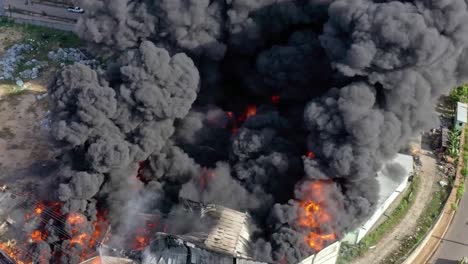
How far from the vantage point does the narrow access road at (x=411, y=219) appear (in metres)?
33.5

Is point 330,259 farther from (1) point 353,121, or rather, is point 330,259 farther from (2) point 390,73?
(2) point 390,73

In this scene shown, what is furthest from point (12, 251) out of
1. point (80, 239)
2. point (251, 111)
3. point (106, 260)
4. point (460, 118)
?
point (460, 118)

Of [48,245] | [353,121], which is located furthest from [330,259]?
[48,245]

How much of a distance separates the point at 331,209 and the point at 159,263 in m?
8.92

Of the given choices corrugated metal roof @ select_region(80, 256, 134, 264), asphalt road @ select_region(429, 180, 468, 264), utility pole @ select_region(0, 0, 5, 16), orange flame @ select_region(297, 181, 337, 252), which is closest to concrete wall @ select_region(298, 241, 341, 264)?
orange flame @ select_region(297, 181, 337, 252)

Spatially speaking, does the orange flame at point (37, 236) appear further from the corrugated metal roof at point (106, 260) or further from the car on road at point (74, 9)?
the car on road at point (74, 9)

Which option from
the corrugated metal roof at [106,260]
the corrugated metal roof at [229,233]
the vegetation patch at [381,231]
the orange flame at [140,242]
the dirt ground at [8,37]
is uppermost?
the corrugated metal roof at [229,233]

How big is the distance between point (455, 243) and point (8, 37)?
125 ft

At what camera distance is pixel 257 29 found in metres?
36.7

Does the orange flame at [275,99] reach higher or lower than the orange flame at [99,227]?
higher

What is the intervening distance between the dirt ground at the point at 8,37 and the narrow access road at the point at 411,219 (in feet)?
110

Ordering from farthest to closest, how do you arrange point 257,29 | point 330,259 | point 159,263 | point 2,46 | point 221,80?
point 2,46, point 221,80, point 257,29, point 330,259, point 159,263

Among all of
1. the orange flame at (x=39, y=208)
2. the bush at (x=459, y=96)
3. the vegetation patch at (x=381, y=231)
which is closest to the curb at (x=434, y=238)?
the vegetation patch at (x=381, y=231)

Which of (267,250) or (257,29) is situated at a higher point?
(257,29)
